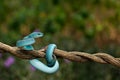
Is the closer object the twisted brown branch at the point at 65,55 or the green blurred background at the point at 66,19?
the twisted brown branch at the point at 65,55

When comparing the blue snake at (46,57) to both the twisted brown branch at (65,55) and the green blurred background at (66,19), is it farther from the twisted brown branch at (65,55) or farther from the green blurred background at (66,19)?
the green blurred background at (66,19)

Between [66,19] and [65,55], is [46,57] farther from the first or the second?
[66,19]

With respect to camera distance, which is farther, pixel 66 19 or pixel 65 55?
pixel 66 19

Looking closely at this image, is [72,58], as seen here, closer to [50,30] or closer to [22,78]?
[22,78]

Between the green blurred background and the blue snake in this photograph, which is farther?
the green blurred background

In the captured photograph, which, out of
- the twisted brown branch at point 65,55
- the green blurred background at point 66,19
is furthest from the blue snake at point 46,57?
the green blurred background at point 66,19

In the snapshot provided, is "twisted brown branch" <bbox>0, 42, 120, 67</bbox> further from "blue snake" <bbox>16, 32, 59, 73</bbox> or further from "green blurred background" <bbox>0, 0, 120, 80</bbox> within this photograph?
"green blurred background" <bbox>0, 0, 120, 80</bbox>

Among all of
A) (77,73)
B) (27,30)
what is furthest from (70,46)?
(27,30)

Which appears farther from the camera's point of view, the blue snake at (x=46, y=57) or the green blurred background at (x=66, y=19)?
the green blurred background at (x=66, y=19)

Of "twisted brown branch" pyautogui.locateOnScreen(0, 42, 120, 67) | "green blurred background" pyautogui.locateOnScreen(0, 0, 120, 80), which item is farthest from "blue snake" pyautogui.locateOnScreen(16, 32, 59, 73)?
"green blurred background" pyautogui.locateOnScreen(0, 0, 120, 80)

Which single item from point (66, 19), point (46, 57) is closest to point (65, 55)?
point (46, 57)

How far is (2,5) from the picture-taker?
4117 mm

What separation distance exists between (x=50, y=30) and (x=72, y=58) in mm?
2739

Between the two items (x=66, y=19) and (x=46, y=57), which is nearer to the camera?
(x=46, y=57)
